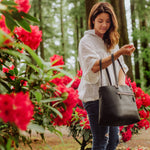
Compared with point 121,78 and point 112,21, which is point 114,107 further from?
point 112,21

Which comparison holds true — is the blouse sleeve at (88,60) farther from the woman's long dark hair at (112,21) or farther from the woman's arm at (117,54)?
the woman's long dark hair at (112,21)

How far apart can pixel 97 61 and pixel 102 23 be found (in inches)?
18.5

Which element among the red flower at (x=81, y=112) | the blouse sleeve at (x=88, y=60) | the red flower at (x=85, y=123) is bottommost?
the red flower at (x=85, y=123)

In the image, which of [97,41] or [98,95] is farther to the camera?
[97,41]

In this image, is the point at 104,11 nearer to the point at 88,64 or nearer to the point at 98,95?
the point at 88,64

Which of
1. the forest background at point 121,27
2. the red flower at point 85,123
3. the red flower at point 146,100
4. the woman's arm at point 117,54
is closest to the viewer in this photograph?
the woman's arm at point 117,54

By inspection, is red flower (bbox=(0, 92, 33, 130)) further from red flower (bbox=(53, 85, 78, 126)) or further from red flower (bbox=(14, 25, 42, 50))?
red flower (bbox=(14, 25, 42, 50))

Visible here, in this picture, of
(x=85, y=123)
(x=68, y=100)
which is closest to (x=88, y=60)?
(x=68, y=100)

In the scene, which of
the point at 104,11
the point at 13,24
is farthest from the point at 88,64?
the point at 13,24

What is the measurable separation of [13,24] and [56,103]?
485mm

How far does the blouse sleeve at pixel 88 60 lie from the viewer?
184 centimetres

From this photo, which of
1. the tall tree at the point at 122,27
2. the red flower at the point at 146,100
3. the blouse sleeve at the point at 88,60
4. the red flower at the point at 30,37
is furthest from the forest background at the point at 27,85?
the tall tree at the point at 122,27

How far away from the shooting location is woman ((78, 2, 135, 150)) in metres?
1.85

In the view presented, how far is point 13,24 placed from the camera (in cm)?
107
